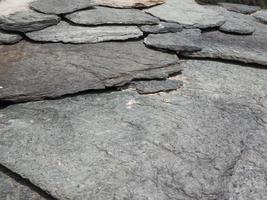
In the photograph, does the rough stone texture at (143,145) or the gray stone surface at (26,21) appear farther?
the gray stone surface at (26,21)

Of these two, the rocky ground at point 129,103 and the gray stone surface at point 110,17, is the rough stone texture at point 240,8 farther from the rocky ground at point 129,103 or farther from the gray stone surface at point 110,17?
the gray stone surface at point 110,17

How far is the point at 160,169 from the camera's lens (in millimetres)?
1288

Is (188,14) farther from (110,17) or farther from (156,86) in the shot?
(156,86)

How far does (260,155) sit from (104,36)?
2.90ft

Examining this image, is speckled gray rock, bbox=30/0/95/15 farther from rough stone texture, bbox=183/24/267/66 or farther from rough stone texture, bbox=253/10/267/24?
rough stone texture, bbox=253/10/267/24

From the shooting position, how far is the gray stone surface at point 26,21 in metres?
1.89

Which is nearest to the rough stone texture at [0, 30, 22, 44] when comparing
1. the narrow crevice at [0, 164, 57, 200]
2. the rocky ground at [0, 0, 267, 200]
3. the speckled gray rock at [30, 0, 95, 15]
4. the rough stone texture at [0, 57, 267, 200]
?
the rocky ground at [0, 0, 267, 200]

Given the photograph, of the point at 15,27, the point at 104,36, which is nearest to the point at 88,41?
the point at 104,36

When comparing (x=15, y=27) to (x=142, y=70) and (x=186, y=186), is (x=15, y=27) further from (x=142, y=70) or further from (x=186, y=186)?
(x=186, y=186)

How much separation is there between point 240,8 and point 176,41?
3.07 feet

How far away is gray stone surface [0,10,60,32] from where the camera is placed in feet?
6.21

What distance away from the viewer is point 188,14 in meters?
2.36

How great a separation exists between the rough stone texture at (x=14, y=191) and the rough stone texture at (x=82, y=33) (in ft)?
2.65

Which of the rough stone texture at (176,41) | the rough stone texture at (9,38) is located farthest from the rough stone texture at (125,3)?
the rough stone texture at (9,38)
